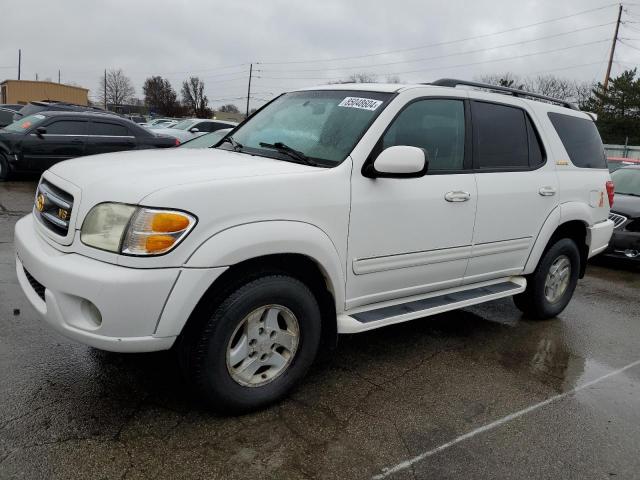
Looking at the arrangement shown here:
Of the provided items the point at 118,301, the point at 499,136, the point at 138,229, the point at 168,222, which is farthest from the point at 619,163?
the point at 118,301

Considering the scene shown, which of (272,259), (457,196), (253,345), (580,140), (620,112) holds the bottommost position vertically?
(253,345)

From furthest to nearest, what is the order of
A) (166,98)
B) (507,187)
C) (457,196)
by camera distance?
(166,98) < (507,187) < (457,196)

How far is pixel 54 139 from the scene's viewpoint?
10.8 meters

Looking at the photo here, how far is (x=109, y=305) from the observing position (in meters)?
2.42

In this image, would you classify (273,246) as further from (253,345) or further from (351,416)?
(351,416)

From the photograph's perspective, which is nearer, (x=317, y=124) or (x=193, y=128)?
(x=317, y=124)

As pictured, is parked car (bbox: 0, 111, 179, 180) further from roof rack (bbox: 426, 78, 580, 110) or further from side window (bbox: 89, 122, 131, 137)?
roof rack (bbox: 426, 78, 580, 110)

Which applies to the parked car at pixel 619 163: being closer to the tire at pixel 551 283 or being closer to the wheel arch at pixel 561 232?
the wheel arch at pixel 561 232

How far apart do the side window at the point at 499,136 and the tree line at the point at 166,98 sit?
2600 inches

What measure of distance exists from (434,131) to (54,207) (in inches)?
96.6

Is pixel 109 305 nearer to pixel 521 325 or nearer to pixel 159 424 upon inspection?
pixel 159 424

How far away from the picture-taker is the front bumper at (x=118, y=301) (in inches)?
95.4

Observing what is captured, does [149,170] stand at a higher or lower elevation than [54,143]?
higher

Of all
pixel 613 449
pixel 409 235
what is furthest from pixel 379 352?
pixel 613 449
